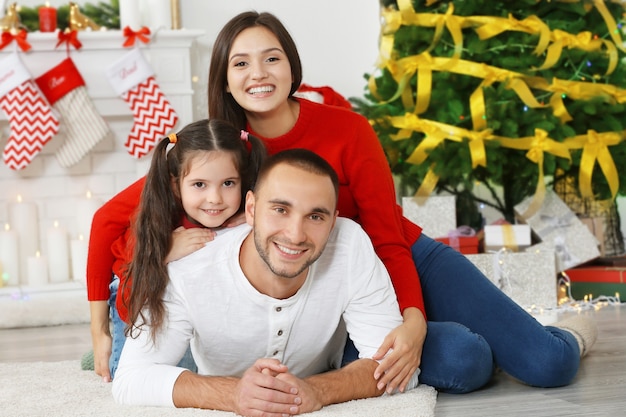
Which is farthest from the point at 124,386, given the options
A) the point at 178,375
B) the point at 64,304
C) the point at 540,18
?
the point at 540,18

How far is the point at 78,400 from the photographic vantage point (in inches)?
85.7

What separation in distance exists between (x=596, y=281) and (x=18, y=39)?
2.51 metres

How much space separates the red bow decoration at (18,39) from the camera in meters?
3.76

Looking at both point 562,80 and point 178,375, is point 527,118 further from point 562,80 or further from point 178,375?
point 178,375

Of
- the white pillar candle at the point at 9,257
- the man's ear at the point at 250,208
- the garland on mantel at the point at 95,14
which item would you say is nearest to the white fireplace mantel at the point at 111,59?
the garland on mantel at the point at 95,14

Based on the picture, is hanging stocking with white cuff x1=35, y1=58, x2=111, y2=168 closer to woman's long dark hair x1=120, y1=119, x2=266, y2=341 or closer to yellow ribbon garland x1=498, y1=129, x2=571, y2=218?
yellow ribbon garland x1=498, y1=129, x2=571, y2=218

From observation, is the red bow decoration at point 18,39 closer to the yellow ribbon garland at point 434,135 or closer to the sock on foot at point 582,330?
the yellow ribbon garland at point 434,135

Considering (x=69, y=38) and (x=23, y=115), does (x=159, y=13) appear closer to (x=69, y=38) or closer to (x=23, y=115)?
(x=69, y=38)

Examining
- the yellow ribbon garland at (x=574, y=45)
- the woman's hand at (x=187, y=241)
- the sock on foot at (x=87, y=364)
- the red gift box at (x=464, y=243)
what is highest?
the yellow ribbon garland at (x=574, y=45)

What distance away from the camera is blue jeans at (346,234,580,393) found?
2.12m

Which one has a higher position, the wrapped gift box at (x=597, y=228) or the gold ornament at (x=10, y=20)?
the gold ornament at (x=10, y=20)

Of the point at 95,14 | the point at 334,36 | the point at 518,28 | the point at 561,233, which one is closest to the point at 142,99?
the point at 95,14

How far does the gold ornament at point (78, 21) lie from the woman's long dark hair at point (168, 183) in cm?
197

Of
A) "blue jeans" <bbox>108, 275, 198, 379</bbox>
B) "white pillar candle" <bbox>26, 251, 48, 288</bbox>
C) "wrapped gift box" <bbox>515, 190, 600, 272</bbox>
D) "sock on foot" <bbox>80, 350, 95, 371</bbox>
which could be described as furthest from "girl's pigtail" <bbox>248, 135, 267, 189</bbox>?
"white pillar candle" <bbox>26, 251, 48, 288</bbox>
